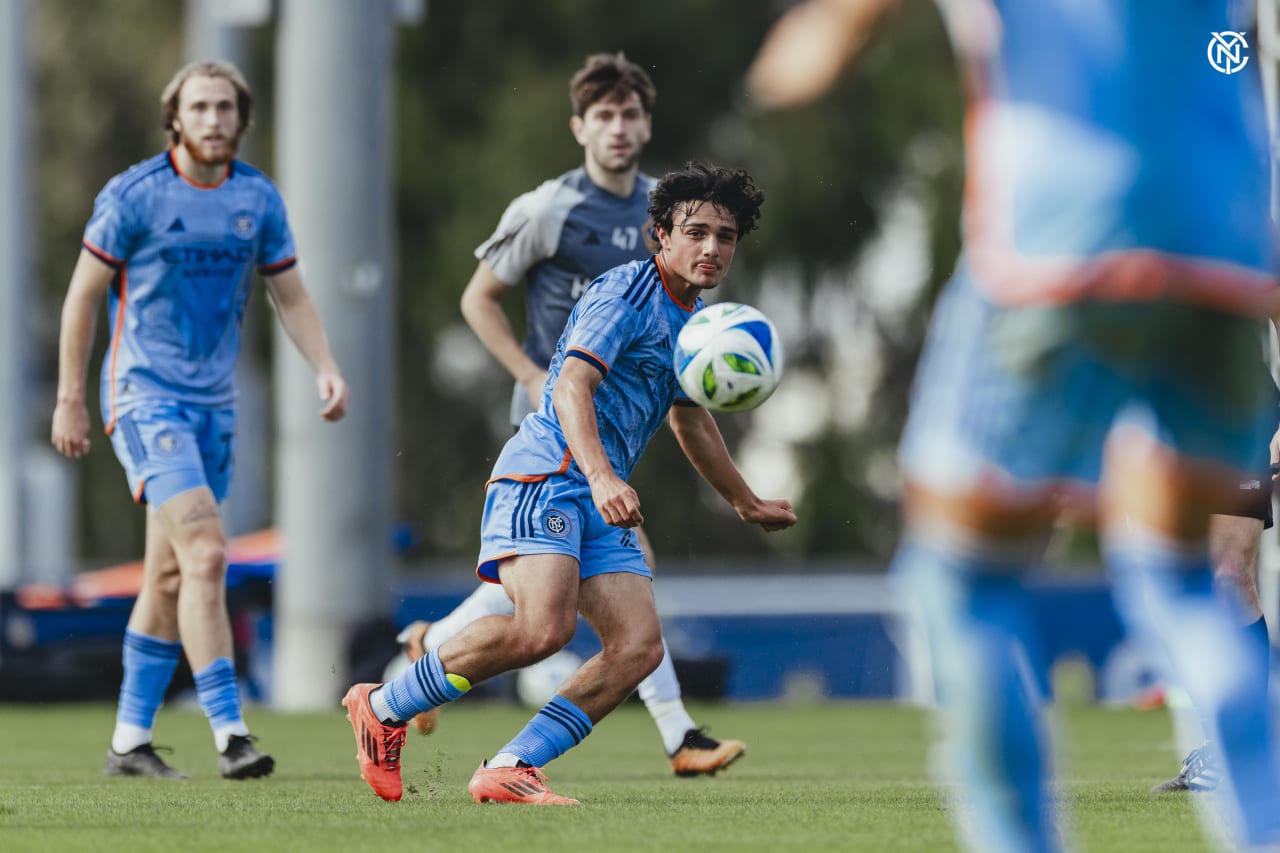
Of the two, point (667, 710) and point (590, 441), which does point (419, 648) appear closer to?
point (667, 710)

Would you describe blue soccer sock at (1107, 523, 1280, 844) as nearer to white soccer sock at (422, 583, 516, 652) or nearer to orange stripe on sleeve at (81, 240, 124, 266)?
white soccer sock at (422, 583, 516, 652)

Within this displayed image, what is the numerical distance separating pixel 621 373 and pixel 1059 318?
10.3 feet

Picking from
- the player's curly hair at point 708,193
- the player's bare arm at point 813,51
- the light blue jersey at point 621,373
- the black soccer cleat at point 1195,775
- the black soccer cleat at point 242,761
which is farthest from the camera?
the black soccer cleat at point 242,761

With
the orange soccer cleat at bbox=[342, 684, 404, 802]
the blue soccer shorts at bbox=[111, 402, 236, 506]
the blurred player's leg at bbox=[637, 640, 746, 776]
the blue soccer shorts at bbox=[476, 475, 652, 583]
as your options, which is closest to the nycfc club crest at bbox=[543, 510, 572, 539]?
the blue soccer shorts at bbox=[476, 475, 652, 583]

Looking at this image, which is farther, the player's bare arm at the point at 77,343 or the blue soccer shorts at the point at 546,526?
the player's bare arm at the point at 77,343

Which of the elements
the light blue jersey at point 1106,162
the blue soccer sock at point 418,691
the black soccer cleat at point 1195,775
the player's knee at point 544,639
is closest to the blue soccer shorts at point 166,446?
the blue soccer sock at point 418,691

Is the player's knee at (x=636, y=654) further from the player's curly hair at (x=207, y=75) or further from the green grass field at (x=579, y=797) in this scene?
the player's curly hair at (x=207, y=75)

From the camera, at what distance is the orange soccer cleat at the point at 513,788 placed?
260 inches

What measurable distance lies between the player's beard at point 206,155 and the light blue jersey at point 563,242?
40.9 inches

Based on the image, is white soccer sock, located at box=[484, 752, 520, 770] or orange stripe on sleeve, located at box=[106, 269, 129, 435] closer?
white soccer sock, located at box=[484, 752, 520, 770]

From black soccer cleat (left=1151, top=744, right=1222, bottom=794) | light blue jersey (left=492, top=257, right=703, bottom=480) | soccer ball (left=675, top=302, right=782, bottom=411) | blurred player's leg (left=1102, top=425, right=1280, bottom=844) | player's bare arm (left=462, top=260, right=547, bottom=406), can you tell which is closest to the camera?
blurred player's leg (left=1102, top=425, right=1280, bottom=844)

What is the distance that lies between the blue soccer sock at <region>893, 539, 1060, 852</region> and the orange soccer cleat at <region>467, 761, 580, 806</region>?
9.71ft

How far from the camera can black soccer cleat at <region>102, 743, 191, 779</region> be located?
8.09 meters

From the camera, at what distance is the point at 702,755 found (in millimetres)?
8227
